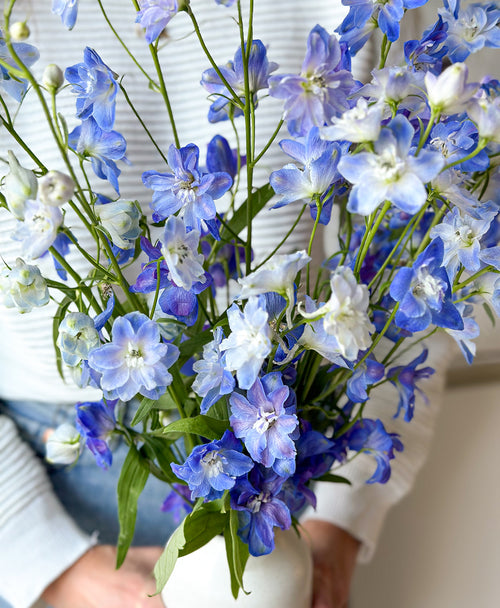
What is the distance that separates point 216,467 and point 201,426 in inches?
0.9

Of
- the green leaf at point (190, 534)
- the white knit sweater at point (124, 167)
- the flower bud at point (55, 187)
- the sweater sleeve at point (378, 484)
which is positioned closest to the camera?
the flower bud at point (55, 187)

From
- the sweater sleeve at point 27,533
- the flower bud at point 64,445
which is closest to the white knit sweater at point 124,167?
the sweater sleeve at point 27,533

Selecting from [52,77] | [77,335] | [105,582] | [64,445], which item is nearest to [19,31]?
[52,77]

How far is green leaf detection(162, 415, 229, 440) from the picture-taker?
0.34 meters

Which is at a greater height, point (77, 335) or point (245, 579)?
point (77, 335)

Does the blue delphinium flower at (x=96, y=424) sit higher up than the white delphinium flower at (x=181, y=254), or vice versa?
the white delphinium flower at (x=181, y=254)

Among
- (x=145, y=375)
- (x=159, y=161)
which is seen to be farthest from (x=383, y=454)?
(x=159, y=161)

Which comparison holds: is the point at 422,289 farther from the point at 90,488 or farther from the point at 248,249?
the point at 90,488

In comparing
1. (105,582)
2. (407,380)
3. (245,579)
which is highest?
(407,380)

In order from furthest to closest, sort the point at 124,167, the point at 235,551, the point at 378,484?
the point at 378,484
the point at 124,167
the point at 235,551

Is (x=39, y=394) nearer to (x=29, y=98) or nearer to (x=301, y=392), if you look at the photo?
(x=29, y=98)

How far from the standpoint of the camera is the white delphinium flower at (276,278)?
0.28 meters

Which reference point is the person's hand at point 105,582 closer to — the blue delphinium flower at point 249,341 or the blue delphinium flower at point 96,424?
the blue delphinium flower at point 96,424

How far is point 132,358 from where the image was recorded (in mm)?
313
